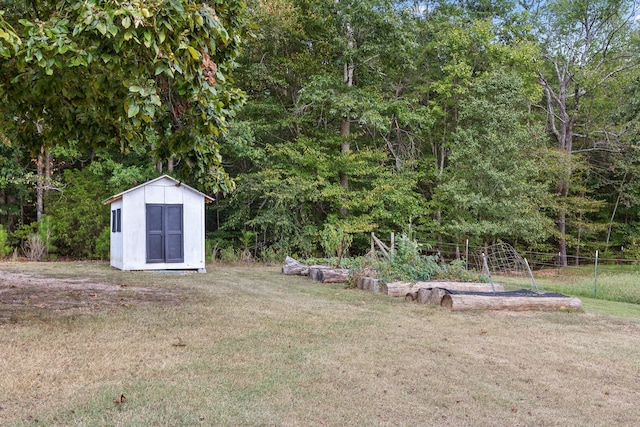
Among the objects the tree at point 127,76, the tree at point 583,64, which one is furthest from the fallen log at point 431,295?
the tree at point 583,64

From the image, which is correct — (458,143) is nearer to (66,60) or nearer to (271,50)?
(271,50)

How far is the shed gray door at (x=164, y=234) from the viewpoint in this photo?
13.1 meters

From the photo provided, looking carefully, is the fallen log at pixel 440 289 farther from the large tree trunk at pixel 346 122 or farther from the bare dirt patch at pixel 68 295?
the large tree trunk at pixel 346 122

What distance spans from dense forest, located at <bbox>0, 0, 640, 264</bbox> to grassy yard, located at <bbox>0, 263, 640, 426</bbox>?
338 inches

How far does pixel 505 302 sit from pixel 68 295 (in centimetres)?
Answer: 654

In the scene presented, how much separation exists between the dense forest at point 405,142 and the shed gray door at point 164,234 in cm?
425

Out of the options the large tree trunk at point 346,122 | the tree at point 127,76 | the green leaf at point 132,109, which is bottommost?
the green leaf at point 132,109

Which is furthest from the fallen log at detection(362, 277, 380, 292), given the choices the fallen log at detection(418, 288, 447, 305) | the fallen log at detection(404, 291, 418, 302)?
the fallen log at detection(418, 288, 447, 305)

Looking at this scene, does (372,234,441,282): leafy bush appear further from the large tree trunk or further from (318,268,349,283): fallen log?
the large tree trunk

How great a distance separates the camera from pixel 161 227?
13.1 meters

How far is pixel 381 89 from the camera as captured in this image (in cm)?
2164

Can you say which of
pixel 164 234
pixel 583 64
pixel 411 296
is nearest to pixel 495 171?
pixel 583 64

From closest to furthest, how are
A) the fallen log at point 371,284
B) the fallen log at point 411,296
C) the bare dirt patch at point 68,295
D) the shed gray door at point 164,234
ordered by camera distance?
the bare dirt patch at point 68,295 → the fallen log at point 411,296 → the fallen log at point 371,284 → the shed gray door at point 164,234

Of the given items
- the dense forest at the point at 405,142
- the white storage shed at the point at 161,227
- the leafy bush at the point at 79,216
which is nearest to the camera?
the white storage shed at the point at 161,227
